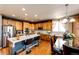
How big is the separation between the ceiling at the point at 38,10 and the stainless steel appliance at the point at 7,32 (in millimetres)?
224

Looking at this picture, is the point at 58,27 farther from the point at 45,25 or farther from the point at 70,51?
the point at 70,51

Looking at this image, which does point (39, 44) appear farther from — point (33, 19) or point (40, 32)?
point (33, 19)

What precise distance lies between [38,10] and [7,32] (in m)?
0.70

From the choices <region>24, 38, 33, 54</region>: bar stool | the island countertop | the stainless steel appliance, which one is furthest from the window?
the stainless steel appliance

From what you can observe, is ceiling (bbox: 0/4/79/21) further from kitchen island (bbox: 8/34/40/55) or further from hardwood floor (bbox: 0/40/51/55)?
hardwood floor (bbox: 0/40/51/55)

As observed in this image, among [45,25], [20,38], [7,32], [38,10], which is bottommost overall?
[20,38]

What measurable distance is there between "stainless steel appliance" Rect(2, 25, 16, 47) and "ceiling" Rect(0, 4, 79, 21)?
224 mm

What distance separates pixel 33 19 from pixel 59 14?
0.49 m

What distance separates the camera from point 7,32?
1.72 meters

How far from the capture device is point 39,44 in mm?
1861

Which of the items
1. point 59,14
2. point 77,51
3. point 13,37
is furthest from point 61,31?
point 13,37

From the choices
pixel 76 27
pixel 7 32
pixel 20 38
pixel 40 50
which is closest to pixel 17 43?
pixel 20 38
